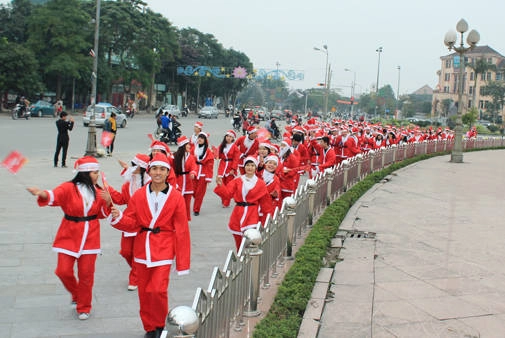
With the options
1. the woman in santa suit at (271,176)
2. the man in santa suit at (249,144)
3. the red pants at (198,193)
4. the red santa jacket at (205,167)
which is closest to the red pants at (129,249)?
the woman in santa suit at (271,176)

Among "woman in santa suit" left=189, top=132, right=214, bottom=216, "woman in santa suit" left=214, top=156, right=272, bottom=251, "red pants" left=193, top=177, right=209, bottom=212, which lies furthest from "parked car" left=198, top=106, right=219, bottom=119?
"woman in santa suit" left=214, top=156, right=272, bottom=251

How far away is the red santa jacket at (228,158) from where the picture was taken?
11398 mm

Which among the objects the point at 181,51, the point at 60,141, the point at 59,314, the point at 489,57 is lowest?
the point at 59,314

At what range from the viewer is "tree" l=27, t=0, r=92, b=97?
4181cm

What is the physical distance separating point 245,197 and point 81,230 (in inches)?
77.5

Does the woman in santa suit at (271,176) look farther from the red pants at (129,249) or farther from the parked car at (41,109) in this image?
the parked car at (41,109)

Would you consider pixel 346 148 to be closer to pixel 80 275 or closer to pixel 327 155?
pixel 327 155

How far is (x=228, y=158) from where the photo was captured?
37.6 ft

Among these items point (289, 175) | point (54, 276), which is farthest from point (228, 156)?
point (54, 276)

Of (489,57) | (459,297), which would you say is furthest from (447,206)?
(489,57)

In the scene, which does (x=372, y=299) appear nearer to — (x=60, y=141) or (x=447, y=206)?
(x=447, y=206)

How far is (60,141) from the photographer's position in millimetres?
15273

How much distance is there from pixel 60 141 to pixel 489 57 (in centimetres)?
10470

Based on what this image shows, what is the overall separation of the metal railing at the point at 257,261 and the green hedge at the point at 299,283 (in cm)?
20
